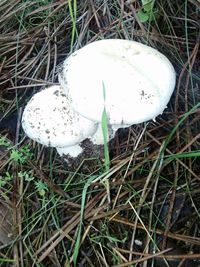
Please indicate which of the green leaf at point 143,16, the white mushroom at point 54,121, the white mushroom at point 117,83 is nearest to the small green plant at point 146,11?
the green leaf at point 143,16

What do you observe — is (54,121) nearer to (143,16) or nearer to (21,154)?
(21,154)

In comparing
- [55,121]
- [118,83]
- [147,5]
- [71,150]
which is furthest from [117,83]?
[147,5]

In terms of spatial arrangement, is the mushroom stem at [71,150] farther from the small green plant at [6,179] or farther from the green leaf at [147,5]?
the green leaf at [147,5]

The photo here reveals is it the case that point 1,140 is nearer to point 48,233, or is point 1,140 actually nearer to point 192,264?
point 48,233

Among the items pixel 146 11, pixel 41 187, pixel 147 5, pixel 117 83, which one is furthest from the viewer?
pixel 146 11

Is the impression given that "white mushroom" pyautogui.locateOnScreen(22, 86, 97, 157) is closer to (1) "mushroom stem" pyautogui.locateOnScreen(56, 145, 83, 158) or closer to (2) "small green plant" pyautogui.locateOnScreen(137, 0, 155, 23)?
(1) "mushroom stem" pyautogui.locateOnScreen(56, 145, 83, 158)

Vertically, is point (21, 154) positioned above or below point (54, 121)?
below

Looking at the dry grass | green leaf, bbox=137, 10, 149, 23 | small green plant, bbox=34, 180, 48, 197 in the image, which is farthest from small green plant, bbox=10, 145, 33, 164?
green leaf, bbox=137, 10, 149, 23
